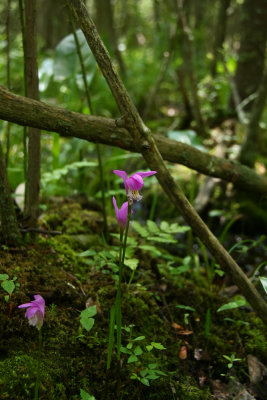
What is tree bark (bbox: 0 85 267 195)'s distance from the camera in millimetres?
1521

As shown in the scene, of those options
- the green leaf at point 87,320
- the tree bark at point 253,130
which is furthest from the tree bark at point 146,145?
the tree bark at point 253,130

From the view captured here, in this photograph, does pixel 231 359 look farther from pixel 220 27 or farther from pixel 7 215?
pixel 220 27

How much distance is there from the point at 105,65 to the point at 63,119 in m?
0.32

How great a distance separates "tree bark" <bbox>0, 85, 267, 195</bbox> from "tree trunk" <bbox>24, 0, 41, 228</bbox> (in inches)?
7.8

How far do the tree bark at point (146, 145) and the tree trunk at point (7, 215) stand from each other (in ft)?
2.21

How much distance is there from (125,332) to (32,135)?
119cm

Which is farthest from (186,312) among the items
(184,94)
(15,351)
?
(184,94)

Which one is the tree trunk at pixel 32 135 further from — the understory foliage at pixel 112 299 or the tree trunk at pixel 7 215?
the tree trunk at pixel 7 215

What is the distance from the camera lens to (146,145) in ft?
5.27

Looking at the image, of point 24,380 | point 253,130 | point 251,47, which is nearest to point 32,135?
point 24,380

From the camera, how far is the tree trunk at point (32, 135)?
1893mm

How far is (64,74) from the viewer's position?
2748 mm

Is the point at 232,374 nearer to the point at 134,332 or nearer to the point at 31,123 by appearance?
the point at 134,332

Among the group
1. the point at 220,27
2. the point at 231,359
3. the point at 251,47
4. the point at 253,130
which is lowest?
the point at 231,359
